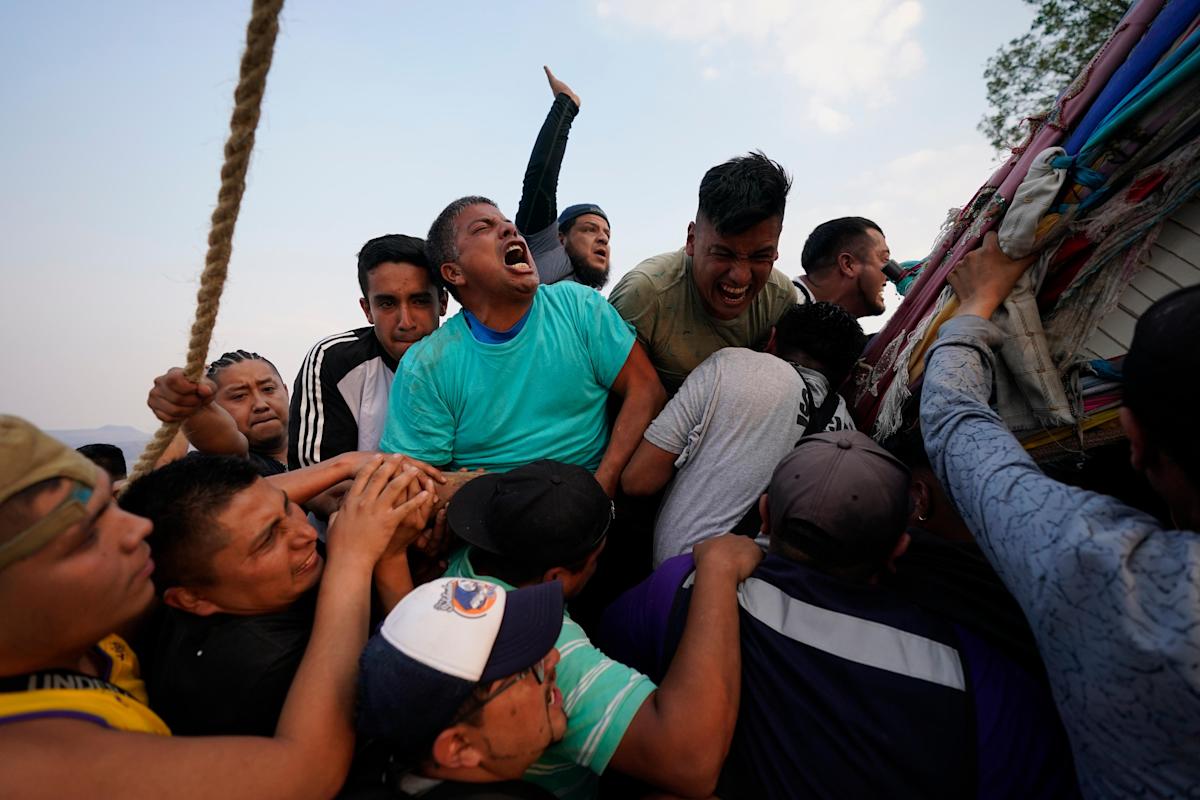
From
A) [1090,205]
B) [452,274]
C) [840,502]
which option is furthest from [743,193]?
[840,502]

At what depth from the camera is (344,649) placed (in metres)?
1.50

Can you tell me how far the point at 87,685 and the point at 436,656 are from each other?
0.71 metres

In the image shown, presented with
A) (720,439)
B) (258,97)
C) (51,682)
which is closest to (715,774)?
(720,439)

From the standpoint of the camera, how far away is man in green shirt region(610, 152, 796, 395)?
103 inches

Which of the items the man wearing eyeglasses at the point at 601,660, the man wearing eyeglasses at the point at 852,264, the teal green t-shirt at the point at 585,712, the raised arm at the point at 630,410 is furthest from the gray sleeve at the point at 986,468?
the man wearing eyeglasses at the point at 852,264

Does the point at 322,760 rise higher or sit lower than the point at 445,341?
lower

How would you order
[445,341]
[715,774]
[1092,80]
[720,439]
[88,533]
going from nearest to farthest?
→ 1. [88,533]
2. [715,774]
3. [1092,80]
4. [720,439]
5. [445,341]

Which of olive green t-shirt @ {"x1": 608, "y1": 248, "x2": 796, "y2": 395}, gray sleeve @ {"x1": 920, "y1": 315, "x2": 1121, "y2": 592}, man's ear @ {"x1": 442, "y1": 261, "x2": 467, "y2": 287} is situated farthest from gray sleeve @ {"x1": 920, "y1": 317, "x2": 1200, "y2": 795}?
man's ear @ {"x1": 442, "y1": 261, "x2": 467, "y2": 287}

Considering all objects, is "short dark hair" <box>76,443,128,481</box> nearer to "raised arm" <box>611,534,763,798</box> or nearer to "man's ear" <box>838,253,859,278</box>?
"raised arm" <box>611,534,763,798</box>

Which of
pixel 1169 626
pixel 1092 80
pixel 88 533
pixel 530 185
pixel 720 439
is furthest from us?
pixel 530 185

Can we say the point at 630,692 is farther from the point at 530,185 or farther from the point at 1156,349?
the point at 530,185

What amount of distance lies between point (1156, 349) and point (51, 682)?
7.07 ft

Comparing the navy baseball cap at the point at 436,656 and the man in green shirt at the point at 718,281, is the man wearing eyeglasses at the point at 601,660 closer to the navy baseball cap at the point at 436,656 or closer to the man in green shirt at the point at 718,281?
the navy baseball cap at the point at 436,656

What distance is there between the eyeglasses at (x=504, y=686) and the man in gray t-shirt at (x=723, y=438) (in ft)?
2.97
